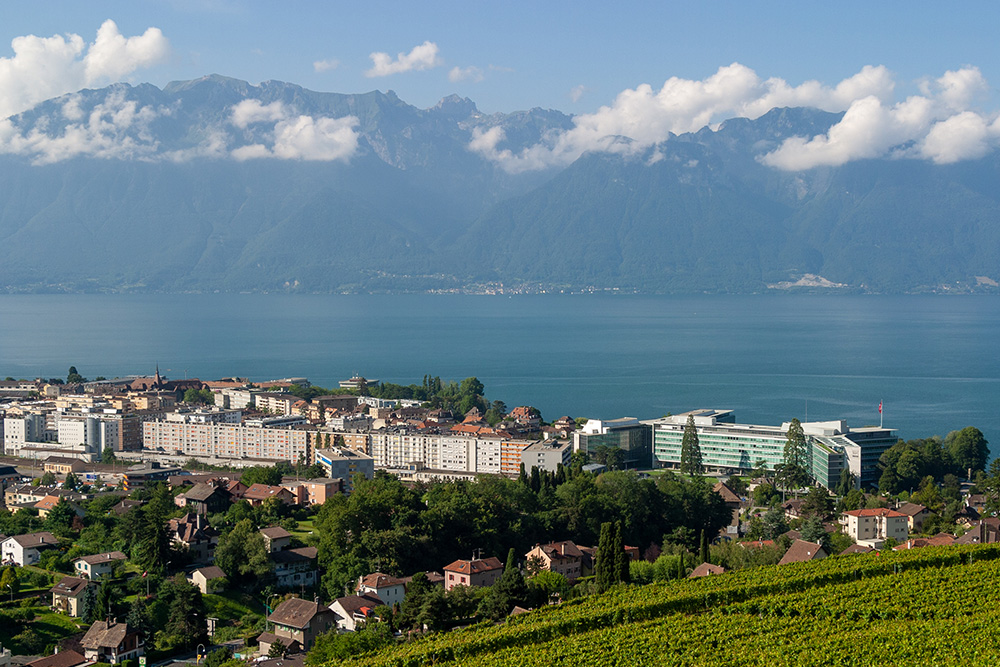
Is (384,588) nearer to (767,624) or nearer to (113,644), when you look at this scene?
(113,644)

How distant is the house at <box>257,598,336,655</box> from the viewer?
2086cm

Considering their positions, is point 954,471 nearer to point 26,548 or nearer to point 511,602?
point 511,602

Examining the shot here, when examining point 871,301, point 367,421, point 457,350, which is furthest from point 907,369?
point 871,301

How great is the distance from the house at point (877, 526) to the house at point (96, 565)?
18887mm

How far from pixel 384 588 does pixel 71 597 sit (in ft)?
20.6

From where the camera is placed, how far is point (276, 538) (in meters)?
26.2

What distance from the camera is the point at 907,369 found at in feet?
258

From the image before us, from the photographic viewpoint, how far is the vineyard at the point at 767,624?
1636 cm

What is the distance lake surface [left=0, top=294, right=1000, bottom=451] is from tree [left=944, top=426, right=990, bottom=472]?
896 centimetres

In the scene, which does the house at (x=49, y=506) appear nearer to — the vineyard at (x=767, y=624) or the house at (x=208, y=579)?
the house at (x=208, y=579)

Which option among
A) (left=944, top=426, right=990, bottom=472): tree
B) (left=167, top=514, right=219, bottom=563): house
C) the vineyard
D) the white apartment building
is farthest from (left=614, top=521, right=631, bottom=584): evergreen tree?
the white apartment building

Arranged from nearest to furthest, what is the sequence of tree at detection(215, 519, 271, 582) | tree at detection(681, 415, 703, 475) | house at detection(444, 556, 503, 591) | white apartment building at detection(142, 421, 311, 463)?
house at detection(444, 556, 503, 591), tree at detection(215, 519, 271, 582), tree at detection(681, 415, 703, 475), white apartment building at detection(142, 421, 311, 463)

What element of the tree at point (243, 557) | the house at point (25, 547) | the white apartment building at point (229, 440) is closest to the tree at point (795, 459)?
the white apartment building at point (229, 440)

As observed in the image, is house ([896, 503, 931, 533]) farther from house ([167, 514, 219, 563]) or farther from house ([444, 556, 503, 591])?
house ([167, 514, 219, 563])
